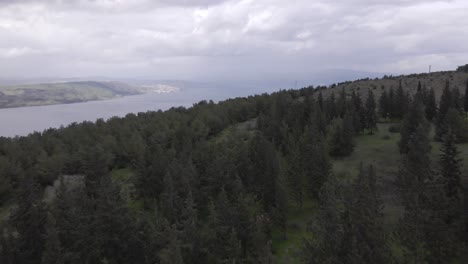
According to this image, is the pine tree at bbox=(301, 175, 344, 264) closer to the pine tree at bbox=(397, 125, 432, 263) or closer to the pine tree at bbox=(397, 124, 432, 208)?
the pine tree at bbox=(397, 125, 432, 263)

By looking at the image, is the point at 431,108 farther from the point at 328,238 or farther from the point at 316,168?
the point at 328,238

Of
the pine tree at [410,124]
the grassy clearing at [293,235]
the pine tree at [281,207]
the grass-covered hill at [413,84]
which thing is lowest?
the grassy clearing at [293,235]

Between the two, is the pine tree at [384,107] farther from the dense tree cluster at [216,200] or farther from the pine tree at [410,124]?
the pine tree at [410,124]

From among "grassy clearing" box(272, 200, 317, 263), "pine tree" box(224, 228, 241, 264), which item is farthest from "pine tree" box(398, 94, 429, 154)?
"pine tree" box(224, 228, 241, 264)

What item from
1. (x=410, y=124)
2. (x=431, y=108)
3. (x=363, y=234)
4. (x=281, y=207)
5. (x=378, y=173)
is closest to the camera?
(x=363, y=234)

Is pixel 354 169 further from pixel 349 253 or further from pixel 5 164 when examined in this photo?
pixel 5 164

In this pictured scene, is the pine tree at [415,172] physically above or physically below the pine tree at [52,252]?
above

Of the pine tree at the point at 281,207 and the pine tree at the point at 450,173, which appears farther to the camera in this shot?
the pine tree at the point at 281,207

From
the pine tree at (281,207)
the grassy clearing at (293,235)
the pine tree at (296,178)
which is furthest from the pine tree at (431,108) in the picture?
the pine tree at (281,207)

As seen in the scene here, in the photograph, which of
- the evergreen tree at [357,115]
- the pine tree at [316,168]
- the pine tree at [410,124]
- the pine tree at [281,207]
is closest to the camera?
the pine tree at [281,207]

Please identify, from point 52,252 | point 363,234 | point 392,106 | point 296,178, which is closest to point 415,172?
point 296,178

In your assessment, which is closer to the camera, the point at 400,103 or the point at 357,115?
the point at 357,115
